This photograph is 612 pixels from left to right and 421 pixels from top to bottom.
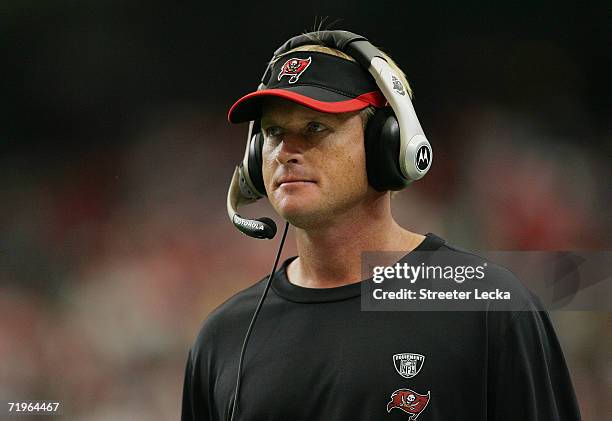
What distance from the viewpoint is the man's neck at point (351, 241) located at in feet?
4.07

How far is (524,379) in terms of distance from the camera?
3.59ft

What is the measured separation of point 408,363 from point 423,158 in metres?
0.29

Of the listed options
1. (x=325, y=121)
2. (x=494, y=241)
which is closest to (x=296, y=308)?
(x=325, y=121)

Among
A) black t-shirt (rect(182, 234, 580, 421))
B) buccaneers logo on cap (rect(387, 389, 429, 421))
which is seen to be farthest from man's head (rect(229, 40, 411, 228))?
buccaneers logo on cap (rect(387, 389, 429, 421))

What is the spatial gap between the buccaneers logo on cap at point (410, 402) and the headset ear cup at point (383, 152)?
0.94 ft

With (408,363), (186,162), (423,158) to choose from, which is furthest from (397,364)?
(186,162)

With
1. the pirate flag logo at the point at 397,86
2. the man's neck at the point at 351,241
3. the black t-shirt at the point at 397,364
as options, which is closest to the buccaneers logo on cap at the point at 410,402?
the black t-shirt at the point at 397,364

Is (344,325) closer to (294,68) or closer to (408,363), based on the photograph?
(408,363)

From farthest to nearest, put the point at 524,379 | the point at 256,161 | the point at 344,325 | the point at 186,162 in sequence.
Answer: the point at 186,162 < the point at 256,161 < the point at 344,325 < the point at 524,379

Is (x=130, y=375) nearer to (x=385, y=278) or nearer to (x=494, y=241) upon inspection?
(x=494, y=241)

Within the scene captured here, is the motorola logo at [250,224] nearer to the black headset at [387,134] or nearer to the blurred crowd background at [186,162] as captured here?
the black headset at [387,134]

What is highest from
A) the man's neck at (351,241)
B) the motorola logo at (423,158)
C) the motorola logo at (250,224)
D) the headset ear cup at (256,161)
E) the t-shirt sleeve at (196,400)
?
the headset ear cup at (256,161)

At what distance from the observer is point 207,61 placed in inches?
93.1

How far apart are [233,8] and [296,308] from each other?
1.30m
